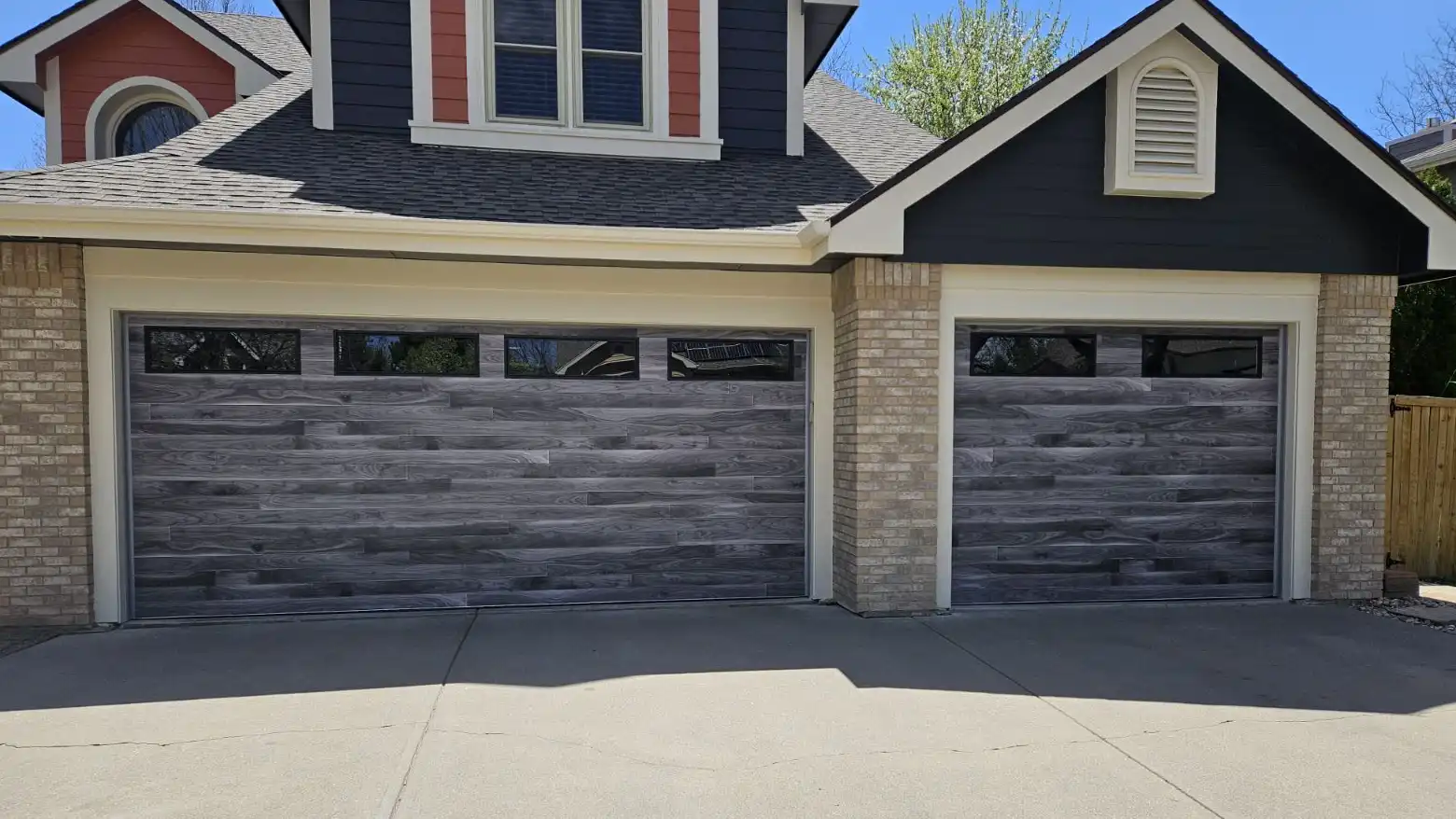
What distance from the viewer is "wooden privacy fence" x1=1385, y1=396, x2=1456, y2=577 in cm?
861

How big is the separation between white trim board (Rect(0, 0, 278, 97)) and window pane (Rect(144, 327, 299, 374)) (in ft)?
14.3

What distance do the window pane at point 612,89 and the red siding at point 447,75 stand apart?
1125 millimetres

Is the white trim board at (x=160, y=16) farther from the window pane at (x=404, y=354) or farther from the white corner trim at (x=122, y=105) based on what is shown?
the window pane at (x=404, y=354)

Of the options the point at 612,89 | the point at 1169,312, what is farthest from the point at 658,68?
the point at 1169,312

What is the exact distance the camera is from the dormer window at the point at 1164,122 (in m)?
6.72

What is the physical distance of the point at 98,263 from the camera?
6.50 metres

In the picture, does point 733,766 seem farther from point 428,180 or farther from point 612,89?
point 612,89

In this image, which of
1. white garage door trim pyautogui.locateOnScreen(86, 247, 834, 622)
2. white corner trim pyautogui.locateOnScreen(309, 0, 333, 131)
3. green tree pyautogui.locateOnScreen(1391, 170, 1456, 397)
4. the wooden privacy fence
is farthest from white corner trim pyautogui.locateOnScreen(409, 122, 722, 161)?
green tree pyautogui.locateOnScreen(1391, 170, 1456, 397)

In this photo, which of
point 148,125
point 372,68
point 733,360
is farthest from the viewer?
point 148,125

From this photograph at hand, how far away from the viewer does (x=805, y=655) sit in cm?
582

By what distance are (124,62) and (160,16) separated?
0.66 meters

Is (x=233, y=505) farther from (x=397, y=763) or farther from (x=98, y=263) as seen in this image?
(x=397, y=763)

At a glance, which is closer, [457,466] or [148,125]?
[457,466]

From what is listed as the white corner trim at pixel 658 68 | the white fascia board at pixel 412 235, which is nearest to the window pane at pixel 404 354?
the white fascia board at pixel 412 235
